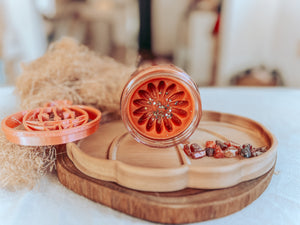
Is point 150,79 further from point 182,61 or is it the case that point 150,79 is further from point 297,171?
point 182,61

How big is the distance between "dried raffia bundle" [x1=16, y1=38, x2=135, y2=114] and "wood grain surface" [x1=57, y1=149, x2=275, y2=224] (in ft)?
1.26

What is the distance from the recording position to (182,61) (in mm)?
3477

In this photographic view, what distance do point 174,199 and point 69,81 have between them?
2.09 feet

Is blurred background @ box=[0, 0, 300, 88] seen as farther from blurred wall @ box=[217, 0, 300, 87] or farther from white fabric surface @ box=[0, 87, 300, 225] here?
white fabric surface @ box=[0, 87, 300, 225]

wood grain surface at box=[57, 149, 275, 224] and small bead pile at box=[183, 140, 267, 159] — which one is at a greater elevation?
small bead pile at box=[183, 140, 267, 159]

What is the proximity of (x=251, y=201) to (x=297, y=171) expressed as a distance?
18cm

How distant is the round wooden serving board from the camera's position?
42cm

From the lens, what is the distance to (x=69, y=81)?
910 millimetres

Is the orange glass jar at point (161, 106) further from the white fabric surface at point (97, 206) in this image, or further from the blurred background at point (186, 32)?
the blurred background at point (186, 32)

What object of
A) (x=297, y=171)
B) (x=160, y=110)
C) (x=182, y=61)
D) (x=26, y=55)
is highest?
(x=160, y=110)

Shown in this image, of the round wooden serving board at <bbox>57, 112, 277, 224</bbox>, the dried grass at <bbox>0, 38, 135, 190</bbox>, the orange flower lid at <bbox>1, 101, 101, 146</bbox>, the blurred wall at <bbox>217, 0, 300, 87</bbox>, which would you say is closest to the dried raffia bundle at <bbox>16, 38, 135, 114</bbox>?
the dried grass at <bbox>0, 38, 135, 190</bbox>

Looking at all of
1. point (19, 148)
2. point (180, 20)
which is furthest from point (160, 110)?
point (180, 20)

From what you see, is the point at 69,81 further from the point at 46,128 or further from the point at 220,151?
the point at 220,151

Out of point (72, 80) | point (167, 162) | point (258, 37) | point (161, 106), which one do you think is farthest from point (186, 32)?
point (167, 162)
